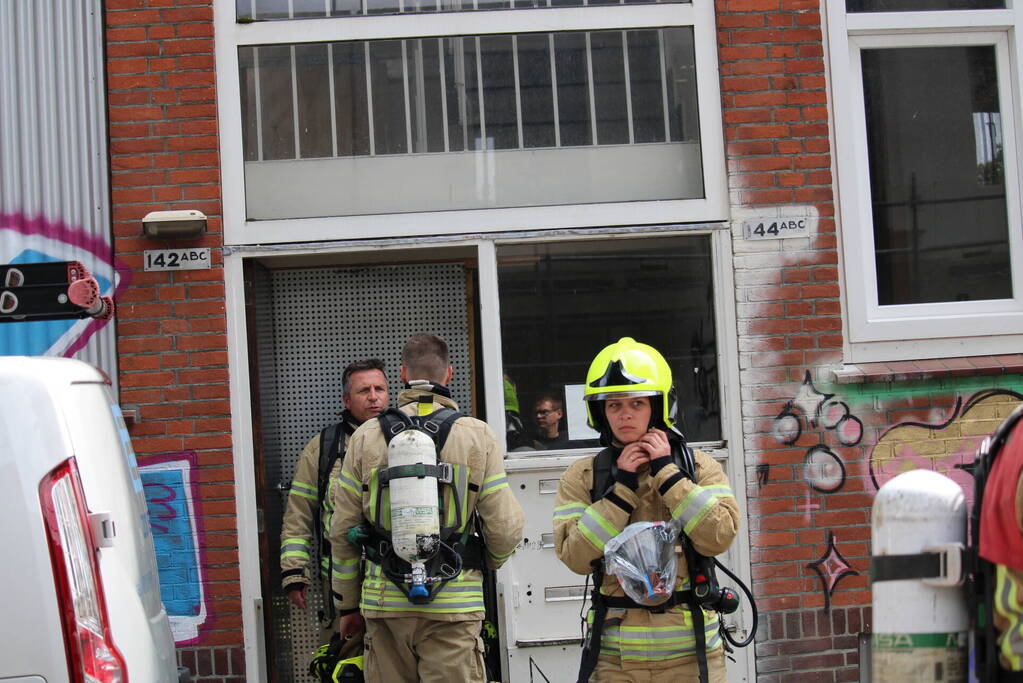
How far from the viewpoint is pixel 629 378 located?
13.1 feet

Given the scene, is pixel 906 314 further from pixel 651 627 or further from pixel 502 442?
pixel 651 627

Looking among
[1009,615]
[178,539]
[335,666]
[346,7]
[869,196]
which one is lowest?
[335,666]

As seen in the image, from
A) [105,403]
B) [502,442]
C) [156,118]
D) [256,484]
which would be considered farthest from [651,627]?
[156,118]

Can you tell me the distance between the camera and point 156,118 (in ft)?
19.7

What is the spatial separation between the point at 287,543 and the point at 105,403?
2.37 metres

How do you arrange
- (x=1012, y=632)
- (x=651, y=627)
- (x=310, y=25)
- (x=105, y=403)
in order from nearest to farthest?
(x=1012, y=632)
(x=105, y=403)
(x=651, y=627)
(x=310, y=25)

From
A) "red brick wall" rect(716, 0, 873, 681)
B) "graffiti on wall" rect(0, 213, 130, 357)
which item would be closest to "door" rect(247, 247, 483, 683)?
"graffiti on wall" rect(0, 213, 130, 357)

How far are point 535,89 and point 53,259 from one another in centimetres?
267

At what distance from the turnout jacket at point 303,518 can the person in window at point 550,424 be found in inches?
38.6

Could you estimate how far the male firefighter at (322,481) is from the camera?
5773mm

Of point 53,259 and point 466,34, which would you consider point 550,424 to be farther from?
point 53,259

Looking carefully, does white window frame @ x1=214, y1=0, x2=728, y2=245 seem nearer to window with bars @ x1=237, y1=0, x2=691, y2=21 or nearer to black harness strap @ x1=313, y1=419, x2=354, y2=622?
window with bars @ x1=237, y1=0, x2=691, y2=21

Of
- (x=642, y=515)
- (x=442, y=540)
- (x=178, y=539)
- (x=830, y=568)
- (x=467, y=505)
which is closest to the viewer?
(x=642, y=515)

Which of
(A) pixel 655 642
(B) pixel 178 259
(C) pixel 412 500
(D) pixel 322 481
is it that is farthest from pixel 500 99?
(A) pixel 655 642
